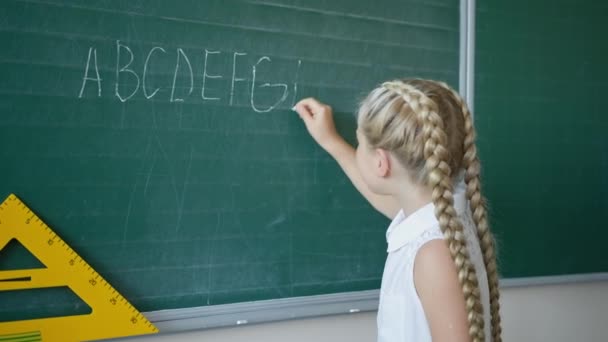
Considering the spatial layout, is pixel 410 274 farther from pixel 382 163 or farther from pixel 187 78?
pixel 187 78

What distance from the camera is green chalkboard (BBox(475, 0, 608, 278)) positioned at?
5.40ft

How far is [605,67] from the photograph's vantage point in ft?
5.90

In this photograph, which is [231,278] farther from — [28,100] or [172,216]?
[28,100]

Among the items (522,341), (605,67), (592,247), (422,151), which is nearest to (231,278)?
(422,151)

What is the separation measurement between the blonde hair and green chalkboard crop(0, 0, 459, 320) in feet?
1.08

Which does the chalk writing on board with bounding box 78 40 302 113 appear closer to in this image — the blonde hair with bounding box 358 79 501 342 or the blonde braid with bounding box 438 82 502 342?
the blonde hair with bounding box 358 79 501 342

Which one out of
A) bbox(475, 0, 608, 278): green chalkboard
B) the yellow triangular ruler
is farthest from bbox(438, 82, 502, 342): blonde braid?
the yellow triangular ruler

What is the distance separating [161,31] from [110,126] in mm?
A: 237

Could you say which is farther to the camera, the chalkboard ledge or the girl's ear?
the chalkboard ledge

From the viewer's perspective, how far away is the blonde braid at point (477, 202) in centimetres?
111

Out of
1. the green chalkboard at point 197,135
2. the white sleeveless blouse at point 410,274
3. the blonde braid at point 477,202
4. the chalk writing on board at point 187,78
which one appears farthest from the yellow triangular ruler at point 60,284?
the blonde braid at point 477,202

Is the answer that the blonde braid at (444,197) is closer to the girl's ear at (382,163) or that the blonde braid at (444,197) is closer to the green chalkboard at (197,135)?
the girl's ear at (382,163)

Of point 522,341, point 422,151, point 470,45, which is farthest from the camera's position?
point 522,341

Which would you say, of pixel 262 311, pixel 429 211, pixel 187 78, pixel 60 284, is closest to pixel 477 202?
pixel 429 211
